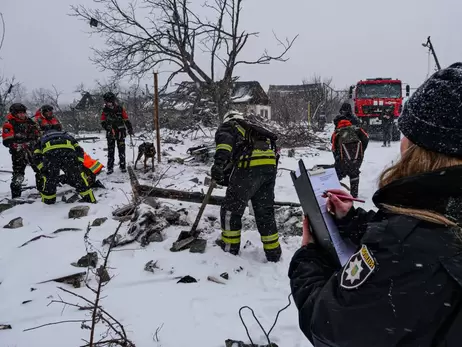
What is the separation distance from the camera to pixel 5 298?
2.99 metres

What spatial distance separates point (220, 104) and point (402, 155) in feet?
32.4

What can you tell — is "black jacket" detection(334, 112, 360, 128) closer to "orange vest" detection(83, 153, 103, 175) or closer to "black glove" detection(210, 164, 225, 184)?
"black glove" detection(210, 164, 225, 184)

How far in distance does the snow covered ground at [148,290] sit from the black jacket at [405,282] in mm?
761

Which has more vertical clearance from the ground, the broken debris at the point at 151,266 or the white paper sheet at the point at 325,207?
the white paper sheet at the point at 325,207

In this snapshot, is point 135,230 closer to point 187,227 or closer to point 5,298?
point 187,227

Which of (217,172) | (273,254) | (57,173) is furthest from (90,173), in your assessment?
(273,254)

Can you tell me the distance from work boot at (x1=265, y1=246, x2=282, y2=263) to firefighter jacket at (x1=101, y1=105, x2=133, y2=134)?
5.27 meters

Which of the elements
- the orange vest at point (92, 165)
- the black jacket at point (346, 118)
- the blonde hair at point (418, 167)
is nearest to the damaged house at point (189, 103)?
the orange vest at point (92, 165)

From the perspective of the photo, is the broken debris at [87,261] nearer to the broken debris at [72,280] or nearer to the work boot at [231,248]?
the broken debris at [72,280]

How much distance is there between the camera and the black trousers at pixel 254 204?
375 cm

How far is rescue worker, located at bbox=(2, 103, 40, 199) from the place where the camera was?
598 centimetres

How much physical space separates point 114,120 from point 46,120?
72.0 inches

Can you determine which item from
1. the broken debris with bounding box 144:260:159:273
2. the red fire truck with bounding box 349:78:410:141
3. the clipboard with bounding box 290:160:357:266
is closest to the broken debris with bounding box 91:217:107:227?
the broken debris with bounding box 144:260:159:273

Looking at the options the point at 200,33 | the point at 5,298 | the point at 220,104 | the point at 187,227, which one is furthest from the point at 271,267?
the point at 200,33
